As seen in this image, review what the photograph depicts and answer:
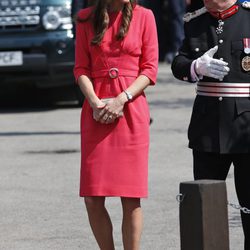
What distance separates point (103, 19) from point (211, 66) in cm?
68

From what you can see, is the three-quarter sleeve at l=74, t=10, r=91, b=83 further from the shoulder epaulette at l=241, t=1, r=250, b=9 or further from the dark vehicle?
the dark vehicle

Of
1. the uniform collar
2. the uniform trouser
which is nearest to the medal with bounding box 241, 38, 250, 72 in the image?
the uniform collar

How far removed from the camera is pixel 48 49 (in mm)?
12664

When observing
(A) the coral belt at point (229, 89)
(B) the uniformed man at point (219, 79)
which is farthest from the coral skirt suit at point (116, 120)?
(A) the coral belt at point (229, 89)

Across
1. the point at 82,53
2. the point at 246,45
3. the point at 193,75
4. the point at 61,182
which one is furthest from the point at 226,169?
the point at 61,182

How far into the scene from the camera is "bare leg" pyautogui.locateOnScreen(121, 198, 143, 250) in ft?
18.7

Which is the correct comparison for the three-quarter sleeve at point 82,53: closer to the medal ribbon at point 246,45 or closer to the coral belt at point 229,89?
the coral belt at point 229,89

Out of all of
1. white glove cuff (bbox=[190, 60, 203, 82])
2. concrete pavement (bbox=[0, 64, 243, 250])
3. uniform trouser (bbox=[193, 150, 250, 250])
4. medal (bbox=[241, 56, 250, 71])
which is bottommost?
concrete pavement (bbox=[0, 64, 243, 250])

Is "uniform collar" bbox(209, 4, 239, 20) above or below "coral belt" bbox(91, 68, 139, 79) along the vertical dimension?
above

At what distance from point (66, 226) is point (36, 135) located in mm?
3973

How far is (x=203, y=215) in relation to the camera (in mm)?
4492

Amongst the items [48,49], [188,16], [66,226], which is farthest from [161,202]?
[48,49]

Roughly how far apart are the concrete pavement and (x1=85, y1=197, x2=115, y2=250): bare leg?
0.93 m

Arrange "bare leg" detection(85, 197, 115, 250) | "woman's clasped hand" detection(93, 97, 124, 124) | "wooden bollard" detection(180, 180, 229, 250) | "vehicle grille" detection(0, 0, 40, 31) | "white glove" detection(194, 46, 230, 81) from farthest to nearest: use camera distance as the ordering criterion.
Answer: "vehicle grille" detection(0, 0, 40, 31), "bare leg" detection(85, 197, 115, 250), "woman's clasped hand" detection(93, 97, 124, 124), "white glove" detection(194, 46, 230, 81), "wooden bollard" detection(180, 180, 229, 250)
